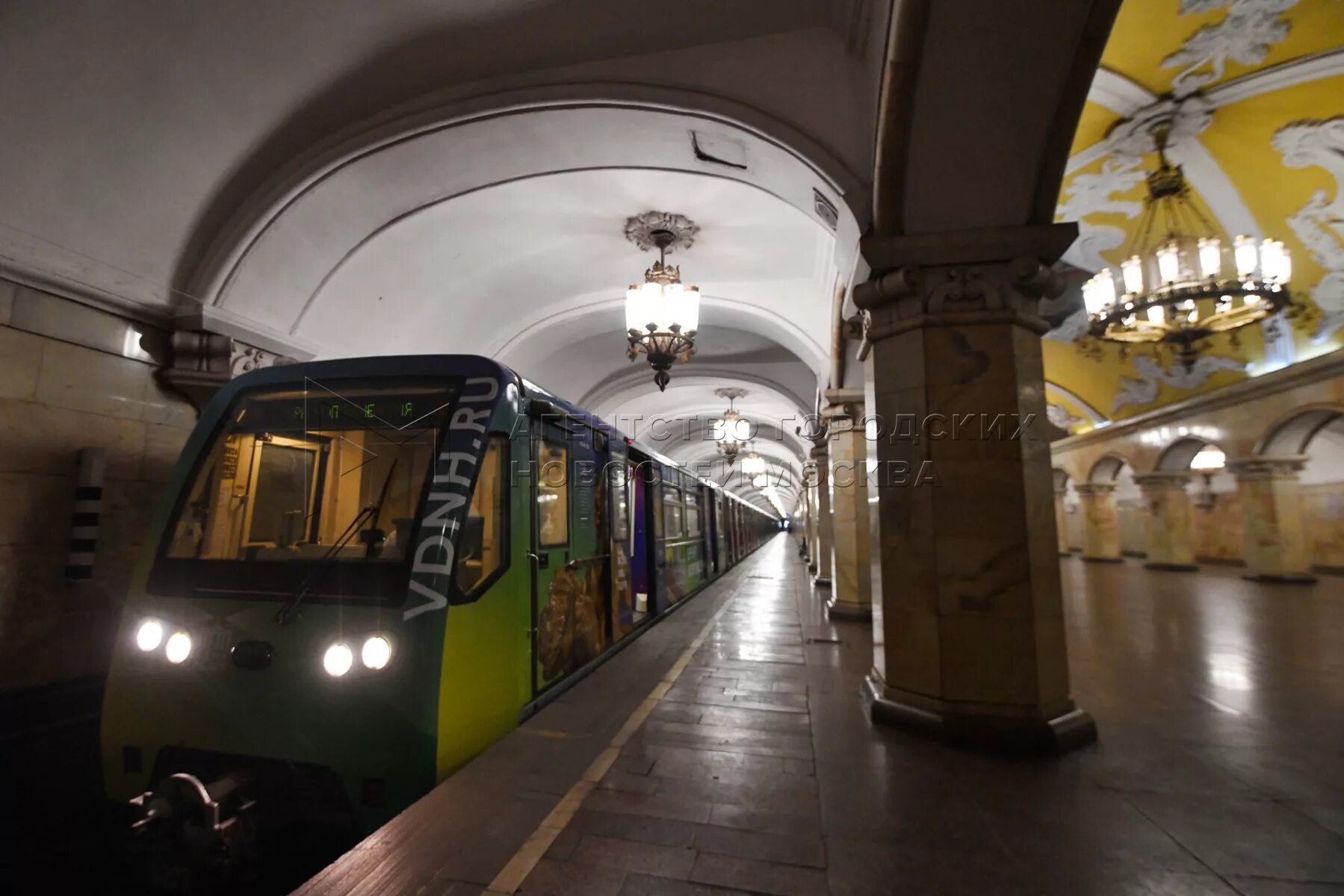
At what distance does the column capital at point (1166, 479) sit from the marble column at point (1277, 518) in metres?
2.28

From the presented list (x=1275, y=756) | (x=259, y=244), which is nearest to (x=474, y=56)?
(x=259, y=244)

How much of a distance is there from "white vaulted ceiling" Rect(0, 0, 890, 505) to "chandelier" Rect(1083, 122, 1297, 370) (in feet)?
14.4

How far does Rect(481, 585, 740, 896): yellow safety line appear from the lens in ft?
7.04

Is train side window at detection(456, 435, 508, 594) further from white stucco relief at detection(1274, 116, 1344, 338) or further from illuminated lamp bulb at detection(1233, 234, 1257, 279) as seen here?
illuminated lamp bulb at detection(1233, 234, 1257, 279)

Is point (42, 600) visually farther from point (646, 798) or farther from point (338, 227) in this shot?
point (646, 798)

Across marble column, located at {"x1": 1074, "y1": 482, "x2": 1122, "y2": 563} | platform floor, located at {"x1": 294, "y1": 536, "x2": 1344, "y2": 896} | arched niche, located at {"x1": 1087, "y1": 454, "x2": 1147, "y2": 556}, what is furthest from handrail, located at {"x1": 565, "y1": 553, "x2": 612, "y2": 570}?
marble column, located at {"x1": 1074, "y1": 482, "x2": 1122, "y2": 563}

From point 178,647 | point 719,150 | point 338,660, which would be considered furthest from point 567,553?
point 719,150

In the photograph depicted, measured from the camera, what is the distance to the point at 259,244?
515 cm

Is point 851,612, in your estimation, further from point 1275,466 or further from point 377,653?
point 1275,466

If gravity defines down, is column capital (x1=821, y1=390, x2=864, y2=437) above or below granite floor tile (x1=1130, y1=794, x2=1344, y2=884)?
above

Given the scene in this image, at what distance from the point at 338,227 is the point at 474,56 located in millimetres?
2195

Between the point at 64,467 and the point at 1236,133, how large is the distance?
1154 centimetres

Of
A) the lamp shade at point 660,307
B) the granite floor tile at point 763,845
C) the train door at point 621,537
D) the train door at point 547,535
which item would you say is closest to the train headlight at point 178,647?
the train door at point 547,535

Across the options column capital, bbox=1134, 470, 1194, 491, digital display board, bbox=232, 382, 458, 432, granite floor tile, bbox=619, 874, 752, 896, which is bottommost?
granite floor tile, bbox=619, 874, 752, 896
